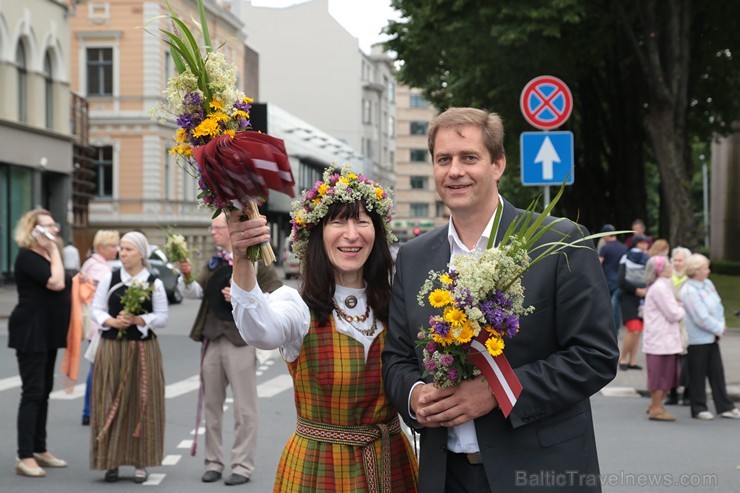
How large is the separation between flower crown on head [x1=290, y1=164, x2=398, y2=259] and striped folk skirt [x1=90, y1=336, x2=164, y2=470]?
4.34 meters

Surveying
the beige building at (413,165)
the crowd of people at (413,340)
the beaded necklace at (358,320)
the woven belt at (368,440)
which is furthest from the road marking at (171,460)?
the beige building at (413,165)

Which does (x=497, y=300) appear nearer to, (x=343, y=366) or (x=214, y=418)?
(x=343, y=366)

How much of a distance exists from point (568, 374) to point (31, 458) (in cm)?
610

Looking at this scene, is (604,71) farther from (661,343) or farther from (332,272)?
(332,272)

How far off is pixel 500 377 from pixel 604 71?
29257 mm

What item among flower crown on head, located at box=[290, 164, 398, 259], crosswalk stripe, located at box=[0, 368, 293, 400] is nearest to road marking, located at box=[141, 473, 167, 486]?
crosswalk stripe, located at box=[0, 368, 293, 400]

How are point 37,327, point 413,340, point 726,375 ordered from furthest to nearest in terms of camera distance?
point 726,375 → point 37,327 → point 413,340

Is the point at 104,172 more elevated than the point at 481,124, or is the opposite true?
the point at 104,172

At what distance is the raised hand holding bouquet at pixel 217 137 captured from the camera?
3.32 m

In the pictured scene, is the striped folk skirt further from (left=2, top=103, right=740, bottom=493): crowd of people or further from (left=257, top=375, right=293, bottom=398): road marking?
(left=2, top=103, right=740, bottom=493): crowd of people

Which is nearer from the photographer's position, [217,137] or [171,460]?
[217,137]

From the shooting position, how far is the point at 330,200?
14.0 ft

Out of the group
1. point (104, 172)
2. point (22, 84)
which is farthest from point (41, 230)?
point (104, 172)

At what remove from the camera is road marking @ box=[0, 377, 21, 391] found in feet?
42.3
